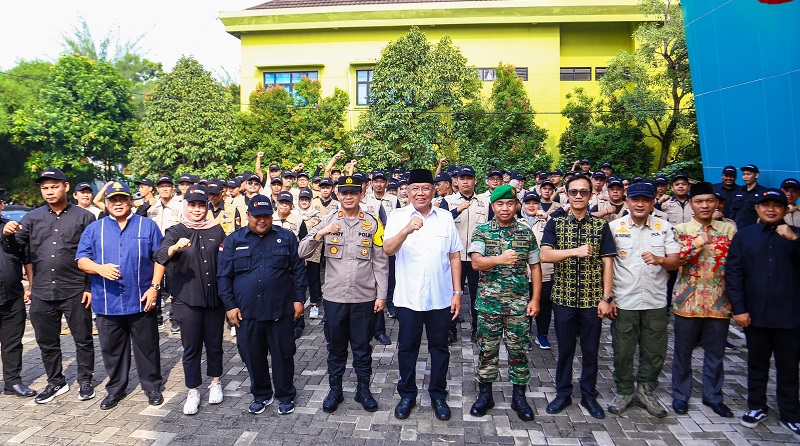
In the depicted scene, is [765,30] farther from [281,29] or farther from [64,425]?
[281,29]

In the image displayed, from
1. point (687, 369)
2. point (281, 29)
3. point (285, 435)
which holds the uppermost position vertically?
point (281, 29)

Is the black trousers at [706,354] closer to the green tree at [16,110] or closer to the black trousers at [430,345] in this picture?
the black trousers at [430,345]

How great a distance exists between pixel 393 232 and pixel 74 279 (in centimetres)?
334

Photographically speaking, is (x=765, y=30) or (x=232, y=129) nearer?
(x=765, y=30)

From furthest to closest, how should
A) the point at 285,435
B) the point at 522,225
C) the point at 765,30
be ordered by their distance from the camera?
the point at 765,30 → the point at 522,225 → the point at 285,435

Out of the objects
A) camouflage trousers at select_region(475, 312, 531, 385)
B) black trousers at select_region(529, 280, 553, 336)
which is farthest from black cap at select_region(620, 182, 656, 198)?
black trousers at select_region(529, 280, 553, 336)

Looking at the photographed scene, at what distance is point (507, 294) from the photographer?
15.0 ft

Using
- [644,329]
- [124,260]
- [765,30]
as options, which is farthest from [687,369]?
[765,30]

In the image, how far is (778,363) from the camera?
14.9ft

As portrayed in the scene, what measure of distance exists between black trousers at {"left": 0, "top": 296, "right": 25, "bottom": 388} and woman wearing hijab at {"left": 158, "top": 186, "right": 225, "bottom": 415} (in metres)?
1.88

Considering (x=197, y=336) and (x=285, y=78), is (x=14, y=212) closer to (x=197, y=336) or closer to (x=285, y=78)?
(x=285, y=78)

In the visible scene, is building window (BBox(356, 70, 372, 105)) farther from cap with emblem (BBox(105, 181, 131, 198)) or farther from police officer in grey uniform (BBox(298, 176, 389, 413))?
police officer in grey uniform (BBox(298, 176, 389, 413))

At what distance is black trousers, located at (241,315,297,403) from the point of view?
4.71m

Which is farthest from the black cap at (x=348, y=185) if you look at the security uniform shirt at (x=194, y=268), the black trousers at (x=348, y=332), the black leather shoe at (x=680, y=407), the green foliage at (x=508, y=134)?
the green foliage at (x=508, y=134)
